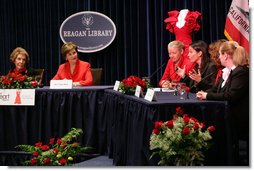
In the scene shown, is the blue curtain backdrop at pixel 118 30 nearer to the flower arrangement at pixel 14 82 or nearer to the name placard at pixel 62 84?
the name placard at pixel 62 84

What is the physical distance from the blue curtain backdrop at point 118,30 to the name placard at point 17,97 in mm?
2170

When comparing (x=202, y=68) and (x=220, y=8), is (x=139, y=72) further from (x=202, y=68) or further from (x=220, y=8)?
(x=202, y=68)

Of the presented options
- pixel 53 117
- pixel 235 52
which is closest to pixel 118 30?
pixel 53 117

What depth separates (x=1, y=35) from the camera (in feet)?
22.4

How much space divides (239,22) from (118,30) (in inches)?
71.3

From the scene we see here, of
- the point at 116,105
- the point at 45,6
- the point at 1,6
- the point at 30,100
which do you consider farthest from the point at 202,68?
the point at 1,6

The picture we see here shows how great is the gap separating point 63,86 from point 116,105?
2.47ft

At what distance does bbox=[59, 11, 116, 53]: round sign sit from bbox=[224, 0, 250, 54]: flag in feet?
5.26

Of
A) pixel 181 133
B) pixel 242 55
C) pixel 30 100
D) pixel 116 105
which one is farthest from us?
pixel 30 100

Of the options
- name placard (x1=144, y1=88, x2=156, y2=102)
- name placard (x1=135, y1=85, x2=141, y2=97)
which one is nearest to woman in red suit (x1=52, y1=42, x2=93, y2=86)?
name placard (x1=135, y1=85, x2=141, y2=97)

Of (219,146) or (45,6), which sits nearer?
(219,146)

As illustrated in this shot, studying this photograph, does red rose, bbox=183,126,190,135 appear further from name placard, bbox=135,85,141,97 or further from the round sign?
the round sign

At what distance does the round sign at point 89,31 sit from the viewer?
6.32 m

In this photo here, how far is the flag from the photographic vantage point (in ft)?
16.5
